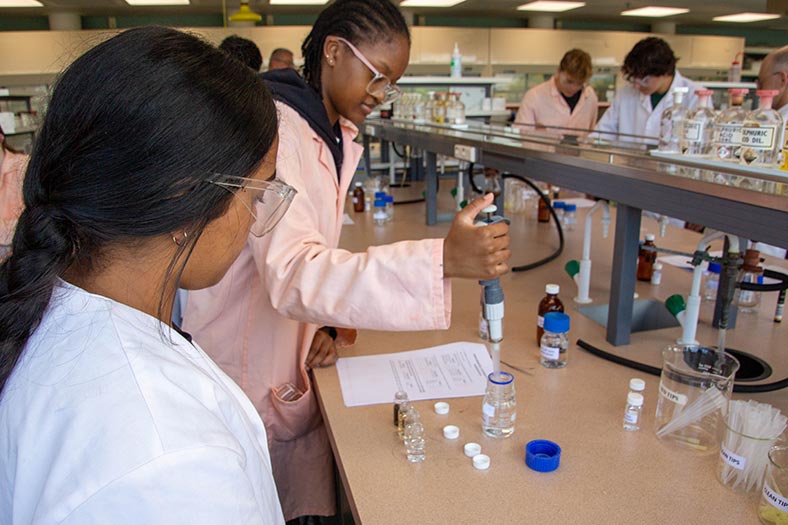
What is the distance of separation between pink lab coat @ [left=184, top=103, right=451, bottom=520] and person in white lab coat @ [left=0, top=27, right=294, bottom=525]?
334mm

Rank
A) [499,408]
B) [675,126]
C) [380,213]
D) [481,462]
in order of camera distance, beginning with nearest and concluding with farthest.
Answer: [481,462], [499,408], [675,126], [380,213]

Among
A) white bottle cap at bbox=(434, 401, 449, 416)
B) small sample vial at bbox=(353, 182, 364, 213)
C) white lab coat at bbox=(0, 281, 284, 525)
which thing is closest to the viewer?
white lab coat at bbox=(0, 281, 284, 525)

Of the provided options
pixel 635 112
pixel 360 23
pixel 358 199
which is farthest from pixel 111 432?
pixel 635 112

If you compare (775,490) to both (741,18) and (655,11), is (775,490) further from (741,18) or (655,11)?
(741,18)

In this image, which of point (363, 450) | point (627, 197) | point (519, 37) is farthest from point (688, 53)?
point (363, 450)

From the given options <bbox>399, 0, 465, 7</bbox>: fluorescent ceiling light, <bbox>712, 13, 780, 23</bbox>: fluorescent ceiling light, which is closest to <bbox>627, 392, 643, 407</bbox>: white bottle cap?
<bbox>399, 0, 465, 7</bbox>: fluorescent ceiling light

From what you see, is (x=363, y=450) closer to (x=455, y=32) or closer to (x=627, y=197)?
(x=627, y=197)

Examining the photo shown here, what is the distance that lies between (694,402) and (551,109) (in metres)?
4.01

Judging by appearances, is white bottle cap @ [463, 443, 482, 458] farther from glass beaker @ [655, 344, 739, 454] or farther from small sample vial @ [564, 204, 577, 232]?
small sample vial @ [564, 204, 577, 232]

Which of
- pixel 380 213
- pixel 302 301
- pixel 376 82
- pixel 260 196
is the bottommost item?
pixel 380 213

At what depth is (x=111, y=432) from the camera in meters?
0.51

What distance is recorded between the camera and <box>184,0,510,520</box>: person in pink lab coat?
1.04 meters

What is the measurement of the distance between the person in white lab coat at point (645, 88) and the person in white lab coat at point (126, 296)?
2.95 metres

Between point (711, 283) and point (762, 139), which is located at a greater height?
point (762, 139)
